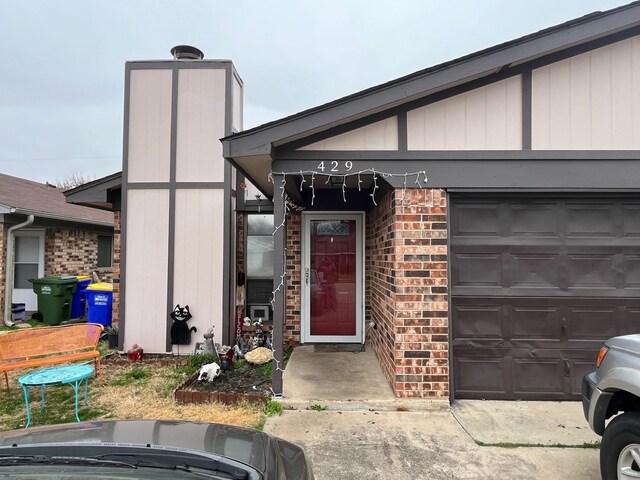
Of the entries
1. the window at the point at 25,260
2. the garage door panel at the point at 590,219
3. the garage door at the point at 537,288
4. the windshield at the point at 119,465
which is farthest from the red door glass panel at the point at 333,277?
the window at the point at 25,260

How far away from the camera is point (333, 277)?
257 inches

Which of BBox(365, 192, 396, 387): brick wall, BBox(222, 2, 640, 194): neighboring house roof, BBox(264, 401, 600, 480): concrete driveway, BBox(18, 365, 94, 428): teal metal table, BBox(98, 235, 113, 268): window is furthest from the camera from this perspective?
BBox(98, 235, 113, 268): window

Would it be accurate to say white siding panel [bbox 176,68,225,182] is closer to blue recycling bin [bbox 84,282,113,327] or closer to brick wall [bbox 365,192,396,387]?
brick wall [bbox 365,192,396,387]

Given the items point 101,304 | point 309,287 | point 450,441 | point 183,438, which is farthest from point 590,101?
point 101,304

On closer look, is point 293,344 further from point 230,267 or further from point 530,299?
point 530,299

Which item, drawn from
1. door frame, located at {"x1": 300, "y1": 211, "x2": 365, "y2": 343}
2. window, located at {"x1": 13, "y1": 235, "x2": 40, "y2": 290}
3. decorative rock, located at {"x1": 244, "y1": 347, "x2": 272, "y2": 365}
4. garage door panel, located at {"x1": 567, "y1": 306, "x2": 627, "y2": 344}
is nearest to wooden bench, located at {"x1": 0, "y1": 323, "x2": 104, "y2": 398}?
decorative rock, located at {"x1": 244, "y1": 347, "x2": 272, "y2": 365}

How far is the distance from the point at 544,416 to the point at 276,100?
63.0ft

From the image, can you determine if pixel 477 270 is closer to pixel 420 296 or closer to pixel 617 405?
pixel 420 296

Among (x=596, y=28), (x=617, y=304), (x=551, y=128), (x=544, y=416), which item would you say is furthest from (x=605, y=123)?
(x=544, y=416)

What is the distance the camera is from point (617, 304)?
4223mm

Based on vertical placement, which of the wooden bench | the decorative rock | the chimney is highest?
the chimney

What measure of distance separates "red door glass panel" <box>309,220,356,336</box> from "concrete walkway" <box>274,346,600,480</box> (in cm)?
175

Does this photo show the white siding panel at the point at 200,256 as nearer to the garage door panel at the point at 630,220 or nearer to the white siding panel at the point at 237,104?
the white siding panel at the point at 237,104

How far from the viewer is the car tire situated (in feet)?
7.52
